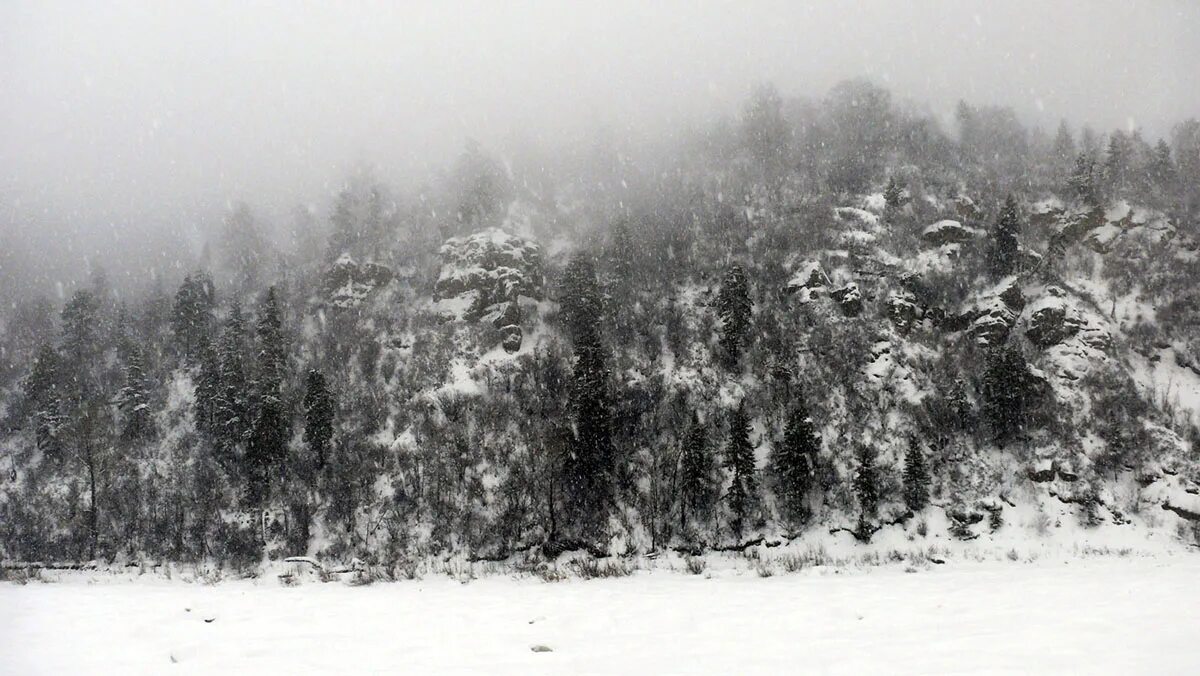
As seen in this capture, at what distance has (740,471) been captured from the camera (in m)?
40.4

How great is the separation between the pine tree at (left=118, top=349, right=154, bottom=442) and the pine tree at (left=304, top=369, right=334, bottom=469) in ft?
59.4

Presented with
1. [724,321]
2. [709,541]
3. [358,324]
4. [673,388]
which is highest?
[358,324]

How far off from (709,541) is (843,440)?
13878 millimetres

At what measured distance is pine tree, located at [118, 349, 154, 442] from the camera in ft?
172

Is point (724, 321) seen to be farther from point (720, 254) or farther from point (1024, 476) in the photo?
point (1024, 476)

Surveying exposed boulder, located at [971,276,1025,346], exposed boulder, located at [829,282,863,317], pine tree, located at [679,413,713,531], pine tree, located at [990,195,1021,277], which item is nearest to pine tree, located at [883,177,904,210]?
pine tree, located at [990,195,1021,277]

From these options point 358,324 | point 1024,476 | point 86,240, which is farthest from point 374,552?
point 86,240

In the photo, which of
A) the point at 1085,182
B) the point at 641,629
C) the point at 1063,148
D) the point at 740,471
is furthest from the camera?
the point at 1063,148

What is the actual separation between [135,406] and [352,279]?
2573cm

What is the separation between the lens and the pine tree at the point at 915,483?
38875 millimetres

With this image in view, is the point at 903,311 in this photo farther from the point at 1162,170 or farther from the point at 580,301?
the point at 1162,170

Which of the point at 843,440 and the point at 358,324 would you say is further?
the point at 358,324

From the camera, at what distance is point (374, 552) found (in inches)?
1576

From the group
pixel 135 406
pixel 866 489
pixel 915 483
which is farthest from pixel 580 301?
pixel 135 406
